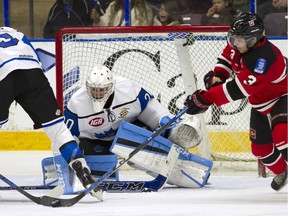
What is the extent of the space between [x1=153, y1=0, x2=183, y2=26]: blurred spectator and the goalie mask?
2030 millimetres

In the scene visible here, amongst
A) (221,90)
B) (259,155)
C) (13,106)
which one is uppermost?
(221,90)

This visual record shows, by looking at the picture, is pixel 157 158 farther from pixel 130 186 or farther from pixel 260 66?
pixel 260 66

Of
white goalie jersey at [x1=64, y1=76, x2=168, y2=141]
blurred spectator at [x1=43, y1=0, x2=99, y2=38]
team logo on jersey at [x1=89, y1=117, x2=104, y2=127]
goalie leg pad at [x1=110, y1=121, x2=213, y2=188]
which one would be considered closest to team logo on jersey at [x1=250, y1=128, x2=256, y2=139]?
goalie leg pad at [x1=110, y1=121, x2=213, y2=188]

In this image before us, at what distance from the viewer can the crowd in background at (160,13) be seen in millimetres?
7281

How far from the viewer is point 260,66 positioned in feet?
16.0

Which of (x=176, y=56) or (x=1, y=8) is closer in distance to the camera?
(x=176, y=56)

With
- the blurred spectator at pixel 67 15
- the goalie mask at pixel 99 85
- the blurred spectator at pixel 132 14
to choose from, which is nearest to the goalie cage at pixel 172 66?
the goalie mask at pixel 99 85

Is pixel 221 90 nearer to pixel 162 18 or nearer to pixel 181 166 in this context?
pixel 181 166

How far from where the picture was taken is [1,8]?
7516 millimetres

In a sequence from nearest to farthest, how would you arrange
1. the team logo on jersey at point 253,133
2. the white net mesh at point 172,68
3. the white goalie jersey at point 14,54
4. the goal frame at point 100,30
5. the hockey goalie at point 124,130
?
the white goalie jersey at point 14,54 < the team logo on jersey at point 253,133 < the hockey goalie at point 124,130 < the goal frame at point 100,30 < the white net mesh at point 172,68

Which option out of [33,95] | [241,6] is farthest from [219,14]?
[33,95]

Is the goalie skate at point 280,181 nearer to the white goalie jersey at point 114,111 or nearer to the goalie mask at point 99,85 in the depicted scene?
the white goalie jersey at point 114,111

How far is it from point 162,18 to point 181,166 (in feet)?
6.62

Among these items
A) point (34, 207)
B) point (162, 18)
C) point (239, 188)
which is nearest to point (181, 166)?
point (239, 188)
